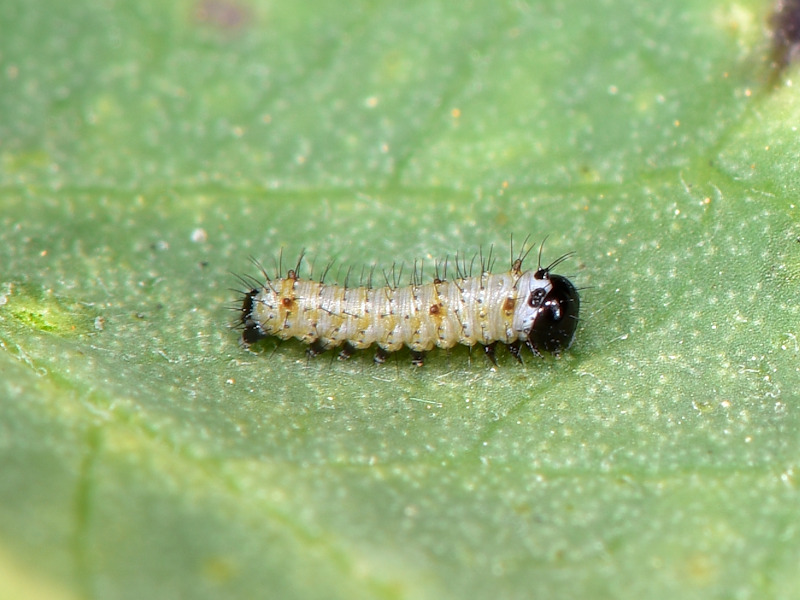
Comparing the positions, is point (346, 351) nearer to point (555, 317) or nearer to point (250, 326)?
point (250, 326)

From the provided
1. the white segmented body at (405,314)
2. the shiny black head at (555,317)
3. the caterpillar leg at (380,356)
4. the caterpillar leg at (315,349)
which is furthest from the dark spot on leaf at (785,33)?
the caterpillar leg at (315,349)

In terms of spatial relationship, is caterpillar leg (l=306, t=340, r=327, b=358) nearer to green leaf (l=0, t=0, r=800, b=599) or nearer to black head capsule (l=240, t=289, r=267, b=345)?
green leaf (l=0, t=0, r=800, b=599)

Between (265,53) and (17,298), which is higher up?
(265,53)

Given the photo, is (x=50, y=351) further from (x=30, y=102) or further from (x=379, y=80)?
(x=379, y=80)

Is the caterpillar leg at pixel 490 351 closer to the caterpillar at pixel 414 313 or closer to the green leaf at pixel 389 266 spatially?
the caterpillar at pixel 414 313

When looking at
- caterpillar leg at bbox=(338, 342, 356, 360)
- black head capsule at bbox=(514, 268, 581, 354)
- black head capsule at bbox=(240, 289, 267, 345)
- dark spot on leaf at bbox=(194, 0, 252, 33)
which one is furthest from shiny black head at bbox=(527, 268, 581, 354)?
dark spot on leaf at bbox=(194, 0, 252, 33)

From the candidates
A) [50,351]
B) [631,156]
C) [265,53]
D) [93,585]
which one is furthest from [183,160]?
[93,585]
